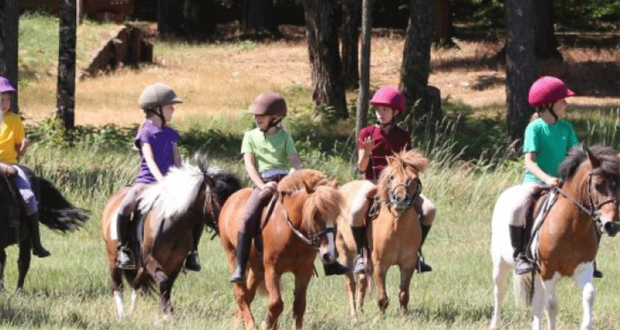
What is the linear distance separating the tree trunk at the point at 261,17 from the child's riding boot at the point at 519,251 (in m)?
42.1

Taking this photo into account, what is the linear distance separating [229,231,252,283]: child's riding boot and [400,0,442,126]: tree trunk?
19896 millimetres

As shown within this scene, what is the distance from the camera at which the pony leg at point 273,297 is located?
12039 mm

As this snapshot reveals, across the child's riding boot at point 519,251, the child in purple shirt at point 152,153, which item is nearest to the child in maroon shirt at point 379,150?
the child's riding boot at point 519,251

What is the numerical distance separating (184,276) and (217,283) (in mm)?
640

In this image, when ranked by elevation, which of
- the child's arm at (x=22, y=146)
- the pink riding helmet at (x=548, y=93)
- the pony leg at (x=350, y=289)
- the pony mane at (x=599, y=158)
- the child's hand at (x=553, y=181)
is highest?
the pink riding helmet at (x=548, y=93)

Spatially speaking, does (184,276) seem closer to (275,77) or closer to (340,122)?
(340,122)

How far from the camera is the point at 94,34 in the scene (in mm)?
47656

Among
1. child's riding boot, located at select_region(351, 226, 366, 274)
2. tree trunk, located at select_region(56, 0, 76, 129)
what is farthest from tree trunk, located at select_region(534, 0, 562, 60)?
child's riding boot, located at select_region(351, 226, 366, 274)

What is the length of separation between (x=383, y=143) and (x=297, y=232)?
2.76 meters

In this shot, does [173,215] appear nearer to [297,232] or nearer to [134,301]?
[134,301]

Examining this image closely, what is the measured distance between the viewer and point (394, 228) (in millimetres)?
14172

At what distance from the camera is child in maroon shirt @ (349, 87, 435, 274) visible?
14406 mm

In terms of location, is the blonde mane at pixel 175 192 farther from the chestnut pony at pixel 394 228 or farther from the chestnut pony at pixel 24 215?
the chestnut pony at pixel 24 215

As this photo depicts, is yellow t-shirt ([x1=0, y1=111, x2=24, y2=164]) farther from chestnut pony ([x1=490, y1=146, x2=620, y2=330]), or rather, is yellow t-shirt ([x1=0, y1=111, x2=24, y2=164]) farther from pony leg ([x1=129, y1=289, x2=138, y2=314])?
chestnut pony ([x1=490, y1=146, x2=620, y2=330])
